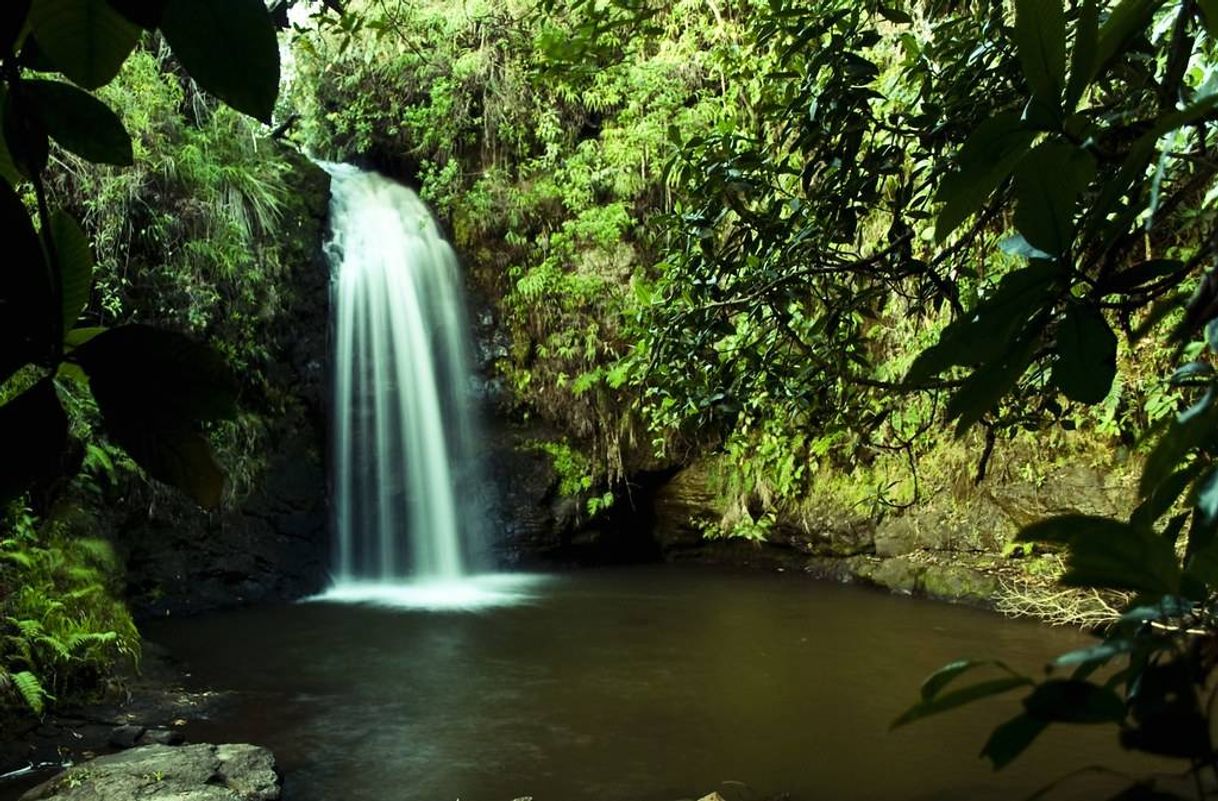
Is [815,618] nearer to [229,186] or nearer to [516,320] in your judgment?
[516,320]

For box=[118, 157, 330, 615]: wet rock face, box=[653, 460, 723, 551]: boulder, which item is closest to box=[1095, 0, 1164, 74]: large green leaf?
box=[118, 157, 330, 615]: wet rock face

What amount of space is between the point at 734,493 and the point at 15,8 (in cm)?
883

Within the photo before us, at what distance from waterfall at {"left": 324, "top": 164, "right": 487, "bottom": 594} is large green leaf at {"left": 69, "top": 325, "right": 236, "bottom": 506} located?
8.16m

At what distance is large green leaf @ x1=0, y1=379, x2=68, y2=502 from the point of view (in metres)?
0.49

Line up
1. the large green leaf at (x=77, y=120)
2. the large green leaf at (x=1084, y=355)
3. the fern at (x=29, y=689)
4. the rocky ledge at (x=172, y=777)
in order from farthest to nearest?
the fern at (x=29, y=689)
the rocky ledge at (x=172, y=777)
the large green leaf at (x=1084, y=355)
the large green leaf at (x=77, y=120)

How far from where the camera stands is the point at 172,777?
11.8 ft

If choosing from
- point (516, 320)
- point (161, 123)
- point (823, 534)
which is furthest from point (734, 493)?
point (161, 123)

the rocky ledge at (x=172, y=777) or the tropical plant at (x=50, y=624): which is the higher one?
the tropical plant at (x=50, y=624)

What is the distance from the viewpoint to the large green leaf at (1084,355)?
0.68 metres

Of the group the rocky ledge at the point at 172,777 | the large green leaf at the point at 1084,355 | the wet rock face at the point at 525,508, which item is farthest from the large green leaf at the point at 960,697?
the wet rock face at the point at 525,508

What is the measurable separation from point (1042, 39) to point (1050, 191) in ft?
0.32

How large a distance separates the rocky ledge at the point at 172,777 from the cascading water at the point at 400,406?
14.6 feet

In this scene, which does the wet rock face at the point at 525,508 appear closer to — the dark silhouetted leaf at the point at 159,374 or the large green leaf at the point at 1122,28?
the dark silhouetted leaf at the point at 159,374

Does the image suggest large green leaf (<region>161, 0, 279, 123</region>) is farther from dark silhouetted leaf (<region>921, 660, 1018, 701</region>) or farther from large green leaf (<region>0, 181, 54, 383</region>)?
dark silhouetted leaf (<region>921, 660, 1018, 701</region>)
